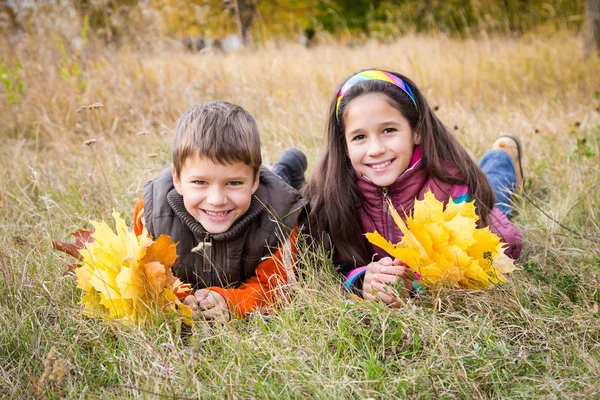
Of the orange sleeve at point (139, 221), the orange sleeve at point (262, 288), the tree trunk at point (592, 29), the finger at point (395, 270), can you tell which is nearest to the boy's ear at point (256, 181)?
the orange sleeve at point (262, 288)

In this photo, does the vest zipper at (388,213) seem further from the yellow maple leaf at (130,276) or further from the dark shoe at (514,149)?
the dark shoe at (514,149)

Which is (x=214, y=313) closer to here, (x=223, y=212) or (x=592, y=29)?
(x=223, y=212)

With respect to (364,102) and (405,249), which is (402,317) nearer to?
(405,249)

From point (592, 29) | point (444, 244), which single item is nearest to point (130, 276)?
point (444, 244)

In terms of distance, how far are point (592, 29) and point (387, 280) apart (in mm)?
5862

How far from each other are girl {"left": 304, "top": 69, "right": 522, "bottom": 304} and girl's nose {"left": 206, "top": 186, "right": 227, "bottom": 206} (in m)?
0.62

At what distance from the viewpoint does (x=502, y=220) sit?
9.82 ft

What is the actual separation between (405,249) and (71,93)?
13.3 feet

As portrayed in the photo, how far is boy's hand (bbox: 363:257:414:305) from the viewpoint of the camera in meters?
2.23

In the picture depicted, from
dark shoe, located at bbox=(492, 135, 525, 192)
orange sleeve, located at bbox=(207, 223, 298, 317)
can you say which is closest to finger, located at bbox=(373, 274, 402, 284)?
orange sleeve, located at bbox=(207, 223, 298, 317)

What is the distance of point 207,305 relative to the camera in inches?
90.8

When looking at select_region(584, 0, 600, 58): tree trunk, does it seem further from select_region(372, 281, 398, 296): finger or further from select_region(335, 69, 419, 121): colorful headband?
select_region(372, 281, 398, 296): finger

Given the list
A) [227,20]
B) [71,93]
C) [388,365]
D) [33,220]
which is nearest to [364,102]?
[388,365]

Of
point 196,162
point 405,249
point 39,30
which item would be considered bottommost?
point 405,249
